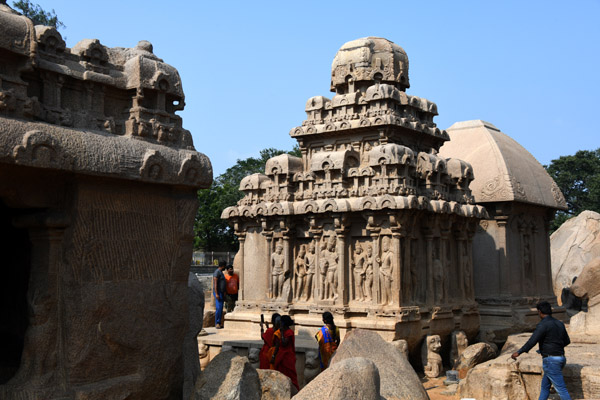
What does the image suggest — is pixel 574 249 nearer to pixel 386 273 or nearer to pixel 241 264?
pixel 386 273

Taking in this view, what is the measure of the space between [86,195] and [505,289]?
13175 millimetres

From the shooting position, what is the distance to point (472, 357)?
13055mm

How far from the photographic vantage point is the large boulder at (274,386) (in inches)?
244

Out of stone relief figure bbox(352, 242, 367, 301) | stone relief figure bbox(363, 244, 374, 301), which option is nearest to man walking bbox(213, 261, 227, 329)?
stone relief figure bbox(352, 242, 367, 301)

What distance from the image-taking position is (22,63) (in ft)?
16.9

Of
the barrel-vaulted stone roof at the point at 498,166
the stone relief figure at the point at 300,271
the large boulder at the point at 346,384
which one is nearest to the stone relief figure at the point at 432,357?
the stone relief figure at the point at 300,271

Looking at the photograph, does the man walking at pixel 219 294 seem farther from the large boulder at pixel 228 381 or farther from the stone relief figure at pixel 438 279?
the large boulder at pixel 228 381

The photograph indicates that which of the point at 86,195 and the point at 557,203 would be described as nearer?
the point at 86,195

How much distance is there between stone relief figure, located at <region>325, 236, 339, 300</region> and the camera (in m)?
13.7

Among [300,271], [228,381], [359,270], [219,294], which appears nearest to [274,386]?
[228,381]

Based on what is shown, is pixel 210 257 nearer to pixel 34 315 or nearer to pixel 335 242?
pixel 335 242

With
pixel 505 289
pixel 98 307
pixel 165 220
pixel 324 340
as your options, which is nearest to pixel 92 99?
pixel 165 220

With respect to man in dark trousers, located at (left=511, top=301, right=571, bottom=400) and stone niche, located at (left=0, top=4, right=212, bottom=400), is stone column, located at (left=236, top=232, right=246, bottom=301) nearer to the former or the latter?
man in dark trousers, located at (left=511, top=301, right=571, bottom=400)

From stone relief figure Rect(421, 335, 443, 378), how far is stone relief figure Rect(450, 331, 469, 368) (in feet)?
2.89
